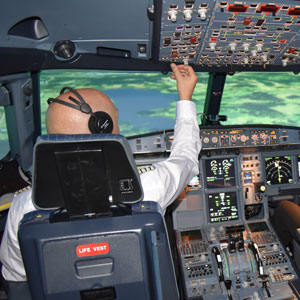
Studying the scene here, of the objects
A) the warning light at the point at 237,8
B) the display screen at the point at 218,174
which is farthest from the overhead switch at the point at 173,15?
the display screen at the point at 218,174

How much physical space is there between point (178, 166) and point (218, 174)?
2356 millimetres

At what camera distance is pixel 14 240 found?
1087 mm

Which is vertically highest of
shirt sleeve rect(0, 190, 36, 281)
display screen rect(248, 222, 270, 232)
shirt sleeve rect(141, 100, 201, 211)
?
shirt sleeve rect(141, 100, 201, 211)

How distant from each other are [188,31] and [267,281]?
2.25 m

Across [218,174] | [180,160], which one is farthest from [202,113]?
[180,160]

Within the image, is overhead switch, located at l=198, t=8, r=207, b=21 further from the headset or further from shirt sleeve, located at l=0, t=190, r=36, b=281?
shirt sleeve, located at l=0, t=190, r=36, b=281

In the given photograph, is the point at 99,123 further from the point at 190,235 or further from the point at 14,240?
the point at 190,235

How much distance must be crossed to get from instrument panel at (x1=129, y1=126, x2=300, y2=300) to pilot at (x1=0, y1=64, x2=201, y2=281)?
5.96ft

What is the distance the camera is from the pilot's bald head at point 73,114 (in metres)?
1.02

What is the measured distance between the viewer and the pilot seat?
916 millimetres

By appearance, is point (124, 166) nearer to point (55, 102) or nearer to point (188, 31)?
point (55, 102)

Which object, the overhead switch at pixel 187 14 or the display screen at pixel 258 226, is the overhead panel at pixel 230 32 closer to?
the overhead switch at pixel 187 14

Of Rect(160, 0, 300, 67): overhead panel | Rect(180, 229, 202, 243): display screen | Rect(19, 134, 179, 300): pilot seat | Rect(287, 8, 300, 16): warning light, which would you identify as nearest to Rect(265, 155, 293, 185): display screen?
Rect(180, 229, 202, 243): display screen

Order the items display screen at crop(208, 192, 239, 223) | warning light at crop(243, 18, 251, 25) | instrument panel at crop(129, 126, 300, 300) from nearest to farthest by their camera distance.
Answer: warning light at crop(243, 18, 251, 25) < instrument panel at crop(129, 126, 300, 300) < display screen at crop(208, 192, 239, 223)
